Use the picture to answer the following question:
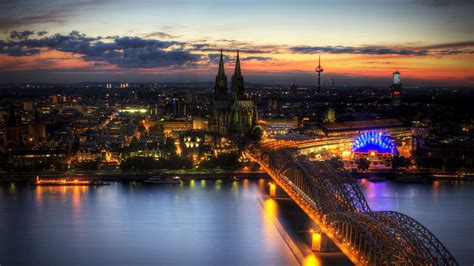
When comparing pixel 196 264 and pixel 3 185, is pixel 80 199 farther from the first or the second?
pixel 196 264

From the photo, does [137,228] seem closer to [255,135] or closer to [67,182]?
[67,182]

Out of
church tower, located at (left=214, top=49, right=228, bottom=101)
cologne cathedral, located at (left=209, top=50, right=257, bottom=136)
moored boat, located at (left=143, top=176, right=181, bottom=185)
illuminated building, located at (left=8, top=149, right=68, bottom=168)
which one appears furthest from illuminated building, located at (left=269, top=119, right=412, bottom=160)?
illuminated building, located at (left=8, top=149, right=68, bottom=168)

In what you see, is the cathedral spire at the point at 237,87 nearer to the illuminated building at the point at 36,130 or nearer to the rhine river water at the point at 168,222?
the illuminated building at the point at 36,130

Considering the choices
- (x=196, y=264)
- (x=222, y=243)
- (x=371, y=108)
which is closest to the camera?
(x=196, y=264)

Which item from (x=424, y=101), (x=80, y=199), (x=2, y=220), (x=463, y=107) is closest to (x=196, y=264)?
(x=2, y=220)

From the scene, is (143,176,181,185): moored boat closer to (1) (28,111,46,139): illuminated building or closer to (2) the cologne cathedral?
(2) the cologne cathedral
